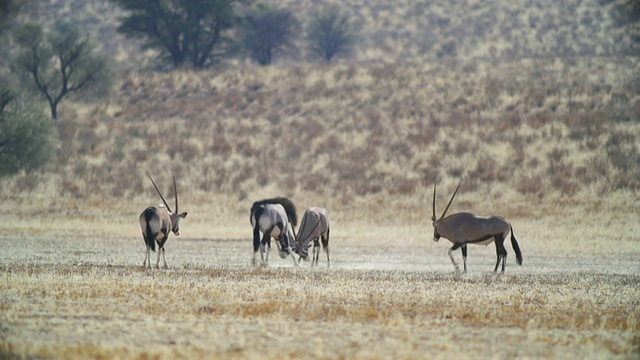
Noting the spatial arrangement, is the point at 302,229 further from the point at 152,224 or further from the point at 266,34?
the point at 266,34

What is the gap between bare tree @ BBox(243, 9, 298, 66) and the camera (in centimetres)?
7875

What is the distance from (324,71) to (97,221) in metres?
34.2

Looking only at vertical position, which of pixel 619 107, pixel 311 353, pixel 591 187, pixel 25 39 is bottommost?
pixel 311 353

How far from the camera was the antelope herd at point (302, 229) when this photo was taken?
2238cm

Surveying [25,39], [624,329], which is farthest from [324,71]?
[624,329]

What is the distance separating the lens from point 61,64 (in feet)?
191

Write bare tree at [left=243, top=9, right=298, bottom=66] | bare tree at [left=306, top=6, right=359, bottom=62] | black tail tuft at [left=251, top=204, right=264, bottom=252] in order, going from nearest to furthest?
black tail tuft at [left=251, top=204, right=264, bottom=252] < bare tree at [left=243, top=9, right=298, bottom=66] < bare tree at [left=306, top=6, right=359, bottom=62]

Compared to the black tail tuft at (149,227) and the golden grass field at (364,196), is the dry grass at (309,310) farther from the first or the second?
the black tail tuft at (149,227)

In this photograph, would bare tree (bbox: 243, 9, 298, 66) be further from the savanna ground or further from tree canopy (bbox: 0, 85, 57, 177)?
the savanna ground

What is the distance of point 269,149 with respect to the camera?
54.3 meters

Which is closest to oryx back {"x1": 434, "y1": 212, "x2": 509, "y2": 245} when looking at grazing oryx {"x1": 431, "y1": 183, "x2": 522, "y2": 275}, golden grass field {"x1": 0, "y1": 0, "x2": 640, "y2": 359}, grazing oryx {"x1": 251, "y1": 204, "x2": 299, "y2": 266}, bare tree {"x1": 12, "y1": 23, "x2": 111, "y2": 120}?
grazing oryx {"x1": 431, "y1": 183, "x2": 522, "y2": 275}

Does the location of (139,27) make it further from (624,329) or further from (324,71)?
(624,329)

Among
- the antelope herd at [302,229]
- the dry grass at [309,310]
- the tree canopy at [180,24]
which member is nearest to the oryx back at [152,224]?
the antelope herd at [302,229]

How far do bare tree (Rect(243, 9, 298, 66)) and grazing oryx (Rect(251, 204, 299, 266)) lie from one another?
180 ft
